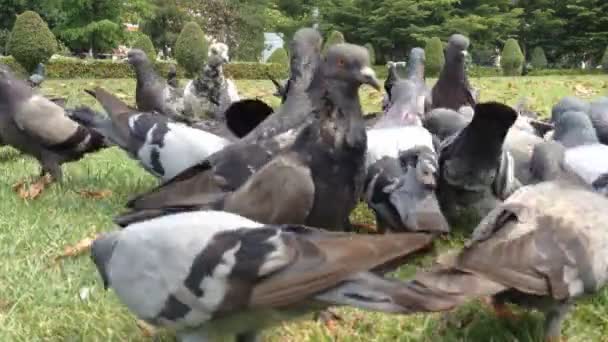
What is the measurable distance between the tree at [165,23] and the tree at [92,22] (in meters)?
4.17

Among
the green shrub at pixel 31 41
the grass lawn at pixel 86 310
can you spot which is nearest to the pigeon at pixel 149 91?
the grass lawn at pixel 86 310

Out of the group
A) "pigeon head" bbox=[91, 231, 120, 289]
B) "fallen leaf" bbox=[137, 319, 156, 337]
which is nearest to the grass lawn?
"fallen leaf" bbox=[137, 319, 156, 337]

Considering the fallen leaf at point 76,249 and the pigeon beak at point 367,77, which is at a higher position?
the pigeon beak at point 367,77

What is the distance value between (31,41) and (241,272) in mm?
16089

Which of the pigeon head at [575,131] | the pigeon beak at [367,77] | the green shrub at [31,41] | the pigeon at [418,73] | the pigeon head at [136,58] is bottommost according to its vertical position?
the green shrub at [31,41]

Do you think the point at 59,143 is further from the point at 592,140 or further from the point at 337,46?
the point at 592,140

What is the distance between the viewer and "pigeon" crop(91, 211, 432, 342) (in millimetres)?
2115

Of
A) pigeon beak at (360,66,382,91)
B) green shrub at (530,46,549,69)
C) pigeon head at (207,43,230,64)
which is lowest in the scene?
green shrub at (530,46,549,69)

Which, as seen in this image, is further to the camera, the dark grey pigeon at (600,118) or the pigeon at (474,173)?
the dark grey pigeon at (600,118)

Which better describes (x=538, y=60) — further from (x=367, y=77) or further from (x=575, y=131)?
(x=367, y=77)

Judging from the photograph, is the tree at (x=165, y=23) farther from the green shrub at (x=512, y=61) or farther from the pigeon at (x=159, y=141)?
the pigeon at (x=159, y=141)

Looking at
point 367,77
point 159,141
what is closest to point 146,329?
point 367,77

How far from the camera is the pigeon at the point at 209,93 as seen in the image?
7.78m

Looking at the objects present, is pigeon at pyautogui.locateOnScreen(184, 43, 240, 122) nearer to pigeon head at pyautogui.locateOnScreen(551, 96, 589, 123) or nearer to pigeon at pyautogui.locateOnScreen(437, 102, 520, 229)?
pigeon head at pyautogui.locateOnScreen(551, 96, 589, 123)
